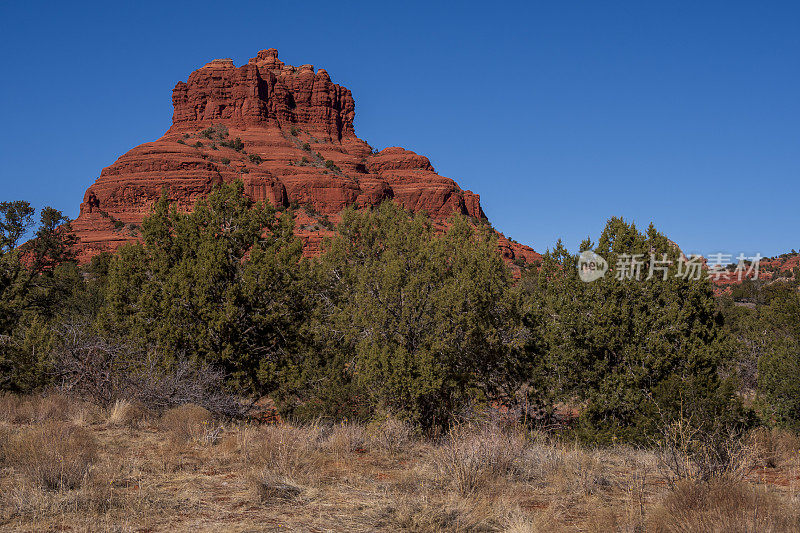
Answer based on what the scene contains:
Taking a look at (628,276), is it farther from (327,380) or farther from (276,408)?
(276,408)

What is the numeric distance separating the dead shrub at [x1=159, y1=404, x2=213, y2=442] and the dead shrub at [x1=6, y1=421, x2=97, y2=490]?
4.63ft

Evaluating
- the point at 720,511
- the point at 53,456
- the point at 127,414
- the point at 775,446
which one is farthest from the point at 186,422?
the point at 775,446

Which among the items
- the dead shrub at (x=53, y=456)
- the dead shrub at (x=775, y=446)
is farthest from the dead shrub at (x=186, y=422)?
the dead shrub at (x=775, y=446)

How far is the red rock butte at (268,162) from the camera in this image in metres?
86.4

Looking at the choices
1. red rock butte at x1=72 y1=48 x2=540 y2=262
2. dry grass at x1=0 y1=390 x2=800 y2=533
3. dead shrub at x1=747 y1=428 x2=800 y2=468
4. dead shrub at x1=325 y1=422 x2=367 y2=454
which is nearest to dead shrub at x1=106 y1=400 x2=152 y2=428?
dry grass at x1=0 y1=390 x2=800 y2=533

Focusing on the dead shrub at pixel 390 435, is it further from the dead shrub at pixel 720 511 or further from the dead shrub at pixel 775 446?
the dead shrub at pixel 775 446

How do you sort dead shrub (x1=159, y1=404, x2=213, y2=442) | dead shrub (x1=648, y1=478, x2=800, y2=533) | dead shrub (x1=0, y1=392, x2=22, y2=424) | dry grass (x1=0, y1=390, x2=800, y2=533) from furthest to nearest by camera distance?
1. dead shrub (x1=0, y1=392, x2=22, y2=424)
2. dead shrub (x1=159, y1=404, x2=213, y2=442)
3. dry grass (x1=0, y1=390, x2=800, y2=533)
4. dead shrub (x1=648, y1=478, x2=800, y2=533)

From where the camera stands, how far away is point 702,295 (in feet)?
40.2

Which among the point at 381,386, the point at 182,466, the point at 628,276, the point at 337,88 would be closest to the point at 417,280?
the point at 381,386

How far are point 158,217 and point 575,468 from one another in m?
13.3

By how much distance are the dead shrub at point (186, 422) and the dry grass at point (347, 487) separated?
7 centimetres

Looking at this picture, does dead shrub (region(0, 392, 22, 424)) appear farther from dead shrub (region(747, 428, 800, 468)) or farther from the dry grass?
dead shrub (region(747, 428, 800, 468))

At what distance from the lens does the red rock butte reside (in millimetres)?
86356

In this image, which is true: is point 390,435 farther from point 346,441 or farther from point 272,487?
point 272,487
